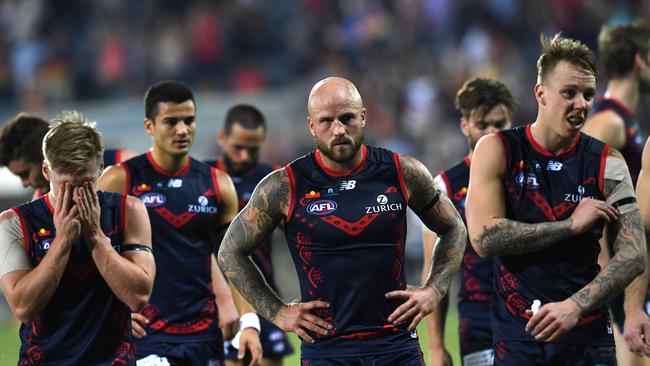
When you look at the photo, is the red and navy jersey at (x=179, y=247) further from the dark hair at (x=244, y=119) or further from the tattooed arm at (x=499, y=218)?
the tattooed arm at (x=499, y=218)

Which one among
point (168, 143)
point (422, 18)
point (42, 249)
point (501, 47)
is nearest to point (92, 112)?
point (422, 18)

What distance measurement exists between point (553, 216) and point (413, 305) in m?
0.96

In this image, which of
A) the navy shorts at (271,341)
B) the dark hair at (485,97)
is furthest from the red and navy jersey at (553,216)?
the navy shorts at (271,341)

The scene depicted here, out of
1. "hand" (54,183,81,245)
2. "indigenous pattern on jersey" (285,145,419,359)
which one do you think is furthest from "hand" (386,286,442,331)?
"hand" (54,183,81,245)

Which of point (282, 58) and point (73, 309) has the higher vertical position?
point (282, 58)

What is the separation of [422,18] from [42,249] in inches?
646

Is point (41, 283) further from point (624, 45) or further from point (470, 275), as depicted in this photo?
point (624, 45)

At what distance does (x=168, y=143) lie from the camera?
8.09m

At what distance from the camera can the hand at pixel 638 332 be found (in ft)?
21.1

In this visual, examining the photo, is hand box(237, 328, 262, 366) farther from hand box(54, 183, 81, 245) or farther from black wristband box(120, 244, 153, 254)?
hand box(54, 183, 81, 245)

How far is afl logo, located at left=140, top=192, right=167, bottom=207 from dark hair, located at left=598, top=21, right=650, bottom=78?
141 inches

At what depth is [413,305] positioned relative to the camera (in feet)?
19.7

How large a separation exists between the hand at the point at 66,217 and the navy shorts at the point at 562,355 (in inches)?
100

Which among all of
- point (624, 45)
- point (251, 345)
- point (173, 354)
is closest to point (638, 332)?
point (251, 345)
